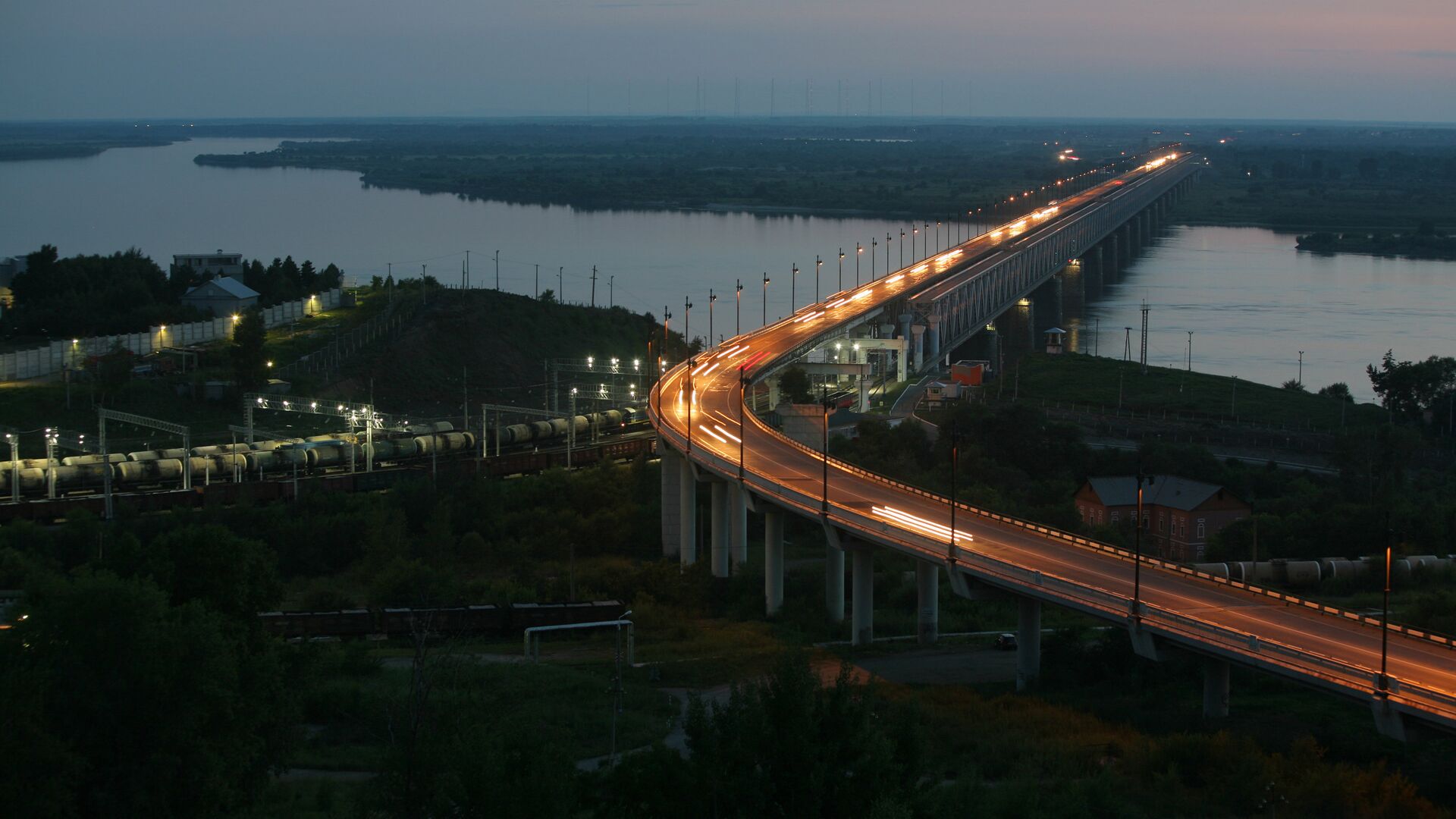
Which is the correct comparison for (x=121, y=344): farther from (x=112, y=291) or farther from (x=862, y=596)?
(x=862, y=596)

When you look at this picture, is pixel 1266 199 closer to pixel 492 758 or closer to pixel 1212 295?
pixel 1212 295

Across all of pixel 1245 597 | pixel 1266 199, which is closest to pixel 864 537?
pixel 1245 597

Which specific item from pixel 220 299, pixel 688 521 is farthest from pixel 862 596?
pixel 220 299

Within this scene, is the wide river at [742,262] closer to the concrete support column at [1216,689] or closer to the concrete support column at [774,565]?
the concrete support column at [774,565]

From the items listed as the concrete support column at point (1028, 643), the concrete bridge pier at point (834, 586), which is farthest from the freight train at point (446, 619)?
the concrete support column at point (1028, 643)

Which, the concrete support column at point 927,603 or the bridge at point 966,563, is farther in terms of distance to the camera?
the concrete support column at point 927,603

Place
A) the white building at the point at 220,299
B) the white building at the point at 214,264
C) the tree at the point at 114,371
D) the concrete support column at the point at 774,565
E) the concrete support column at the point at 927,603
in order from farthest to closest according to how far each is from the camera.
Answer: the white building at the point at 214,264 < the white building at the point at 220,299 < the tree at the point at 114,371 < the concrete support column at the point at 774,565 < the concrete support column at the point at 927,603
